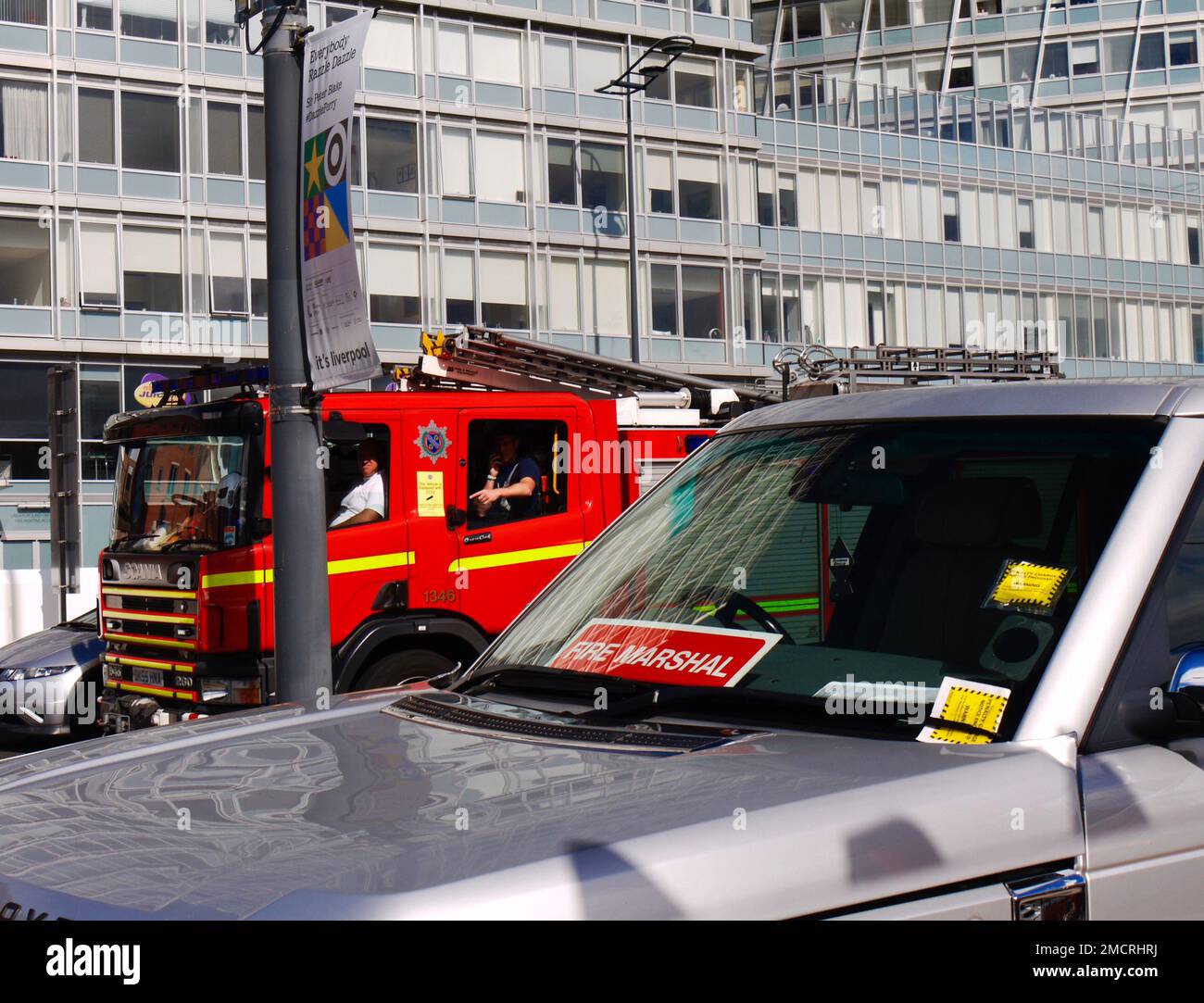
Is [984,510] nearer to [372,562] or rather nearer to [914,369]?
[372,562]

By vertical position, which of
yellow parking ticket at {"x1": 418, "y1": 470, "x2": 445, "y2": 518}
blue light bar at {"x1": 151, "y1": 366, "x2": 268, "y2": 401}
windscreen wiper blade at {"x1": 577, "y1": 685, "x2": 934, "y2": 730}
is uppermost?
blue light bar at {"x1": 151, "y1": 366, "x2": 268, "y2": 401}

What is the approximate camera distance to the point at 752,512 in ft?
11.0

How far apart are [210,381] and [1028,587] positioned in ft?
25.5

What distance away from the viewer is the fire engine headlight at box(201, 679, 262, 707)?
9.05 metres

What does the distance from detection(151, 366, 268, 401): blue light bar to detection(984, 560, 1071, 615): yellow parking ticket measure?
6844 millimetres

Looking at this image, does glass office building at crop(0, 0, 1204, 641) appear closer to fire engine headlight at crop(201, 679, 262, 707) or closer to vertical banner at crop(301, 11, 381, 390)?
fire engine headlight at crop(201, 679, 262, 707)

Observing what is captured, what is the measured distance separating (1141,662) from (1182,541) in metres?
0.25

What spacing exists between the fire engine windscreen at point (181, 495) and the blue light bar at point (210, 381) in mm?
406

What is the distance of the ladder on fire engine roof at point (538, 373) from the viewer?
10.8m

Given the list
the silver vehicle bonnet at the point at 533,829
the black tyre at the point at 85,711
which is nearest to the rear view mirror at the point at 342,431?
the black tyre at the point at 85,711

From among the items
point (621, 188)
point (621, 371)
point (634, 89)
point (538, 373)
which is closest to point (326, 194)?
point (538, 373)

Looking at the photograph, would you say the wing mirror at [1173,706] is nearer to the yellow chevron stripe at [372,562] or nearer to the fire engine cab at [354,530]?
the fire engine cab at [354,530]

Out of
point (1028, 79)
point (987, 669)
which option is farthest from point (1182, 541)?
point (1028, 79)

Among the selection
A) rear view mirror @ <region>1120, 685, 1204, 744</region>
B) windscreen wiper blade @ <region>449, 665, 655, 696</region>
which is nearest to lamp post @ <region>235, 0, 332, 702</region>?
windscreen wiper blade @ <region>449, 665, 655, 696</region>
